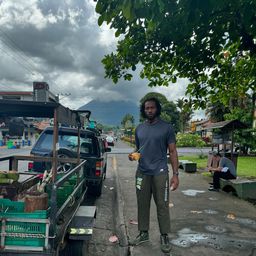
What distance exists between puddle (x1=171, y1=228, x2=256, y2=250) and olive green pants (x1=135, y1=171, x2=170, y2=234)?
1.84 ft

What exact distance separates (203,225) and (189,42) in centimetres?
400

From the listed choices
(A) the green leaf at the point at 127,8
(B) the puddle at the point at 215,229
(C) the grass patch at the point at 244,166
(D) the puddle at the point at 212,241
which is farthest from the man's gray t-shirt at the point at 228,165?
(A) the green leaf at the point at 127,8

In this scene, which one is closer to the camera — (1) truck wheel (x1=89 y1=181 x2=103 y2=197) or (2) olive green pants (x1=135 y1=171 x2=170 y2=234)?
(2) olive green pants (x1=135 y1=171 x2=170 y2=234)

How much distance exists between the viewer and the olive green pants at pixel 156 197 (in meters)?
4.89

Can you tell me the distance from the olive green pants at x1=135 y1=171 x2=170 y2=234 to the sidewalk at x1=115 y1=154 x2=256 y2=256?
1.22 ft

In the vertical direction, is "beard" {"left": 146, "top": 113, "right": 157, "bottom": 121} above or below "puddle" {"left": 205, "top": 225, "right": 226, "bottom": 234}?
above

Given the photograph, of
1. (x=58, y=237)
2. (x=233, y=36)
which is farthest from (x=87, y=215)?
(x=233, y=36)

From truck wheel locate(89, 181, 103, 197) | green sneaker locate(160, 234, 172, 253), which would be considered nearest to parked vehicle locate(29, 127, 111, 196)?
truck wheel locate(89, 181, 103, 197)

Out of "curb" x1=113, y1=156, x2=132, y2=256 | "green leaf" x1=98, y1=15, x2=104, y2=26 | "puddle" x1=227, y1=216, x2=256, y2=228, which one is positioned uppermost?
"green leaf" x1=98, y1=15, x2=104, y2=26

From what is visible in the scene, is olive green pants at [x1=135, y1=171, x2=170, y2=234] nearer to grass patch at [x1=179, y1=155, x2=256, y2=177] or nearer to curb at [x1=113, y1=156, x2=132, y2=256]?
curb at [x1=113, y1=156, x2=132, y2=256]

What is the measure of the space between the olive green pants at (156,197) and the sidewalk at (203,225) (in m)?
0.37

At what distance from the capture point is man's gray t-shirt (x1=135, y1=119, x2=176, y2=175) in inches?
194

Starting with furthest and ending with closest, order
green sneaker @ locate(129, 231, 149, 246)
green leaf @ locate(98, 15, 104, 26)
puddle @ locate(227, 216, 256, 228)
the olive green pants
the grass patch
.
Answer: the grass patch, puddle @ locate(227, 216, 256, 228), green sneaker @ locate(129, 231, 149, 246), the olive green pants, green leaf @ locate(98, 15, 104, 26)

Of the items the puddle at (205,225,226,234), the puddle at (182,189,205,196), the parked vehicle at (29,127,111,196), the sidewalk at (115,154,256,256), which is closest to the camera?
the sidewalk at (115,154,256,256)
